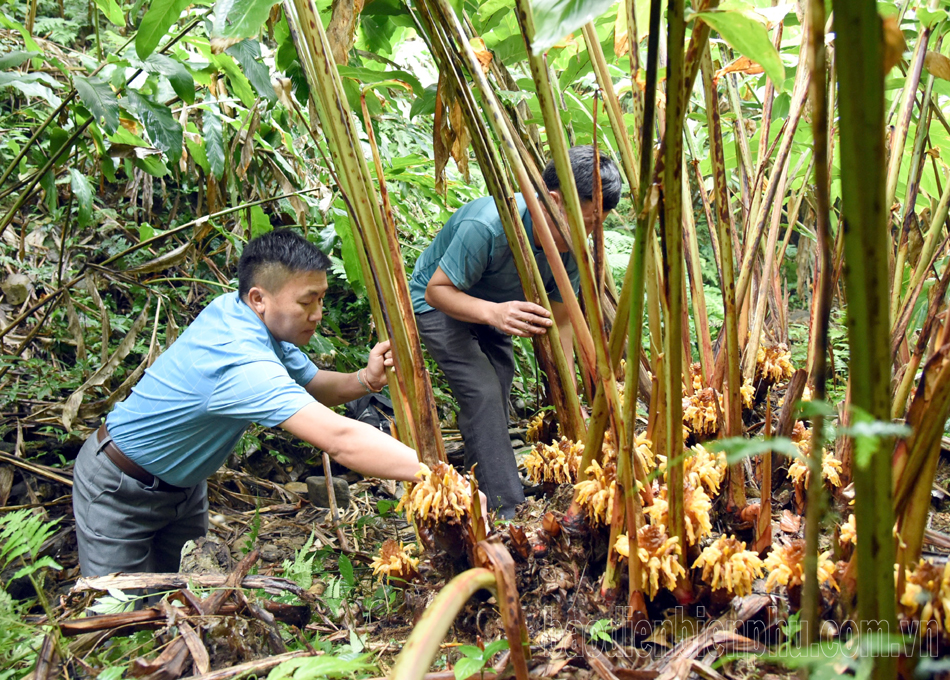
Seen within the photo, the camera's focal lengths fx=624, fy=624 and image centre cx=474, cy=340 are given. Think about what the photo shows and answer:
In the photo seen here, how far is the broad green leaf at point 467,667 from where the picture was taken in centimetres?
76

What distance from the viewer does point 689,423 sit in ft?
4.48

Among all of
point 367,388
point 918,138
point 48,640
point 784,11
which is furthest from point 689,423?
point 48,640

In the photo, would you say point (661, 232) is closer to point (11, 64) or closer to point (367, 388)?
point (367, 388)

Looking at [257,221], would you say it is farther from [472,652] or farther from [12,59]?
[472,652]

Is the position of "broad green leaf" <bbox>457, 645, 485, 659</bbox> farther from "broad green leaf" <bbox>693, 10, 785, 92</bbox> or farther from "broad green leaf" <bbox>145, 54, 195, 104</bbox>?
"broad green leaf" <bbox>145, 54, 195, 104</bbox>

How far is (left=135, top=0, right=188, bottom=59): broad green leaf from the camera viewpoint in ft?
4.38

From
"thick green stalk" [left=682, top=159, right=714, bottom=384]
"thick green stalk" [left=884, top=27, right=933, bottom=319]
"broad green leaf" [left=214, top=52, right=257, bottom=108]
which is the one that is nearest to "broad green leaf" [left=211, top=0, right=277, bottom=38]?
"broad green leaf" [left=214, top=52, right=257, bottom=108]

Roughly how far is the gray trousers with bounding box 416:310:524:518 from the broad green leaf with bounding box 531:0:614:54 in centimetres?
155

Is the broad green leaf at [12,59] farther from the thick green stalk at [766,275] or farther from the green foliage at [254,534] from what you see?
the thick green stalk at [766,275]

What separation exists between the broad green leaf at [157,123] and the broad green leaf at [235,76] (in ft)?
0.85

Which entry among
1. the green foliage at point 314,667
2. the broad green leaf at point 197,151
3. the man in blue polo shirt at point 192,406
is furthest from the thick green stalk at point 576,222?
the broad green leaf at point 197,151

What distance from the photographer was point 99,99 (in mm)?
1440

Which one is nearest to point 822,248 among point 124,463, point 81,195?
point 124,463

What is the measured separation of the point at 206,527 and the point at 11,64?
1.44 meters
